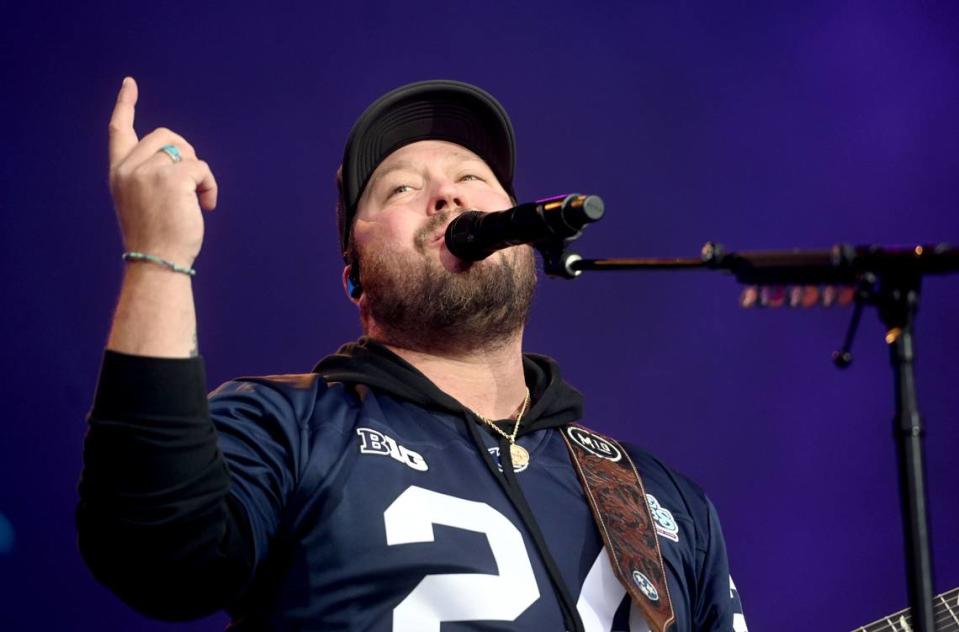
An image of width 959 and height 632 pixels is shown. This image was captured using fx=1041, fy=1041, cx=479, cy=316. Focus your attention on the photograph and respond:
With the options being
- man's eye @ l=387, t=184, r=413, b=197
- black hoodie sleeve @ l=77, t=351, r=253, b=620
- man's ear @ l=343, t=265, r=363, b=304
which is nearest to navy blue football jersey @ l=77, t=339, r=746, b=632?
black hoodie sleeve @ l=77, t=351, r=253, b=620

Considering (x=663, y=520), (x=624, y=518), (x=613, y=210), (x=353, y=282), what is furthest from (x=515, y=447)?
(x=613, y=210)

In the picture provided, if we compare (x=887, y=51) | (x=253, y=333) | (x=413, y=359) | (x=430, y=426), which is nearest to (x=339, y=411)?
(x=430, y=426)

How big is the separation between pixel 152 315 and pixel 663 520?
4.01ft

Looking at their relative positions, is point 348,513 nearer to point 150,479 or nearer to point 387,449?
point 387,449

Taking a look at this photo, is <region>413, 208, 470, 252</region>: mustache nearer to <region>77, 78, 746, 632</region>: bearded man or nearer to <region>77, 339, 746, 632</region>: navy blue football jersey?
<region>77, 78, 746, 632</region>: bearded man

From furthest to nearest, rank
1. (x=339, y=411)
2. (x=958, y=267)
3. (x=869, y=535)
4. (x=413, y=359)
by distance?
1. (x=869, y=535)
2. (x=413, y=359)
3. (x=339, y=411)
4. (x=958, y=267)

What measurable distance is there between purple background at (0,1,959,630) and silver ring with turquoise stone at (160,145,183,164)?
3.92 ft

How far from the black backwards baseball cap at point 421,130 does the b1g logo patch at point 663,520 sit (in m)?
0.87

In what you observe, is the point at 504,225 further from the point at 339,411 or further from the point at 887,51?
the point at 887,51

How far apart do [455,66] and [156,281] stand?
1.91 metres

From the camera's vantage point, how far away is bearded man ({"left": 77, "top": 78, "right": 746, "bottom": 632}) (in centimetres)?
139

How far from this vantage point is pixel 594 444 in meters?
2.28

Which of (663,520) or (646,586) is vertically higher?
(663,520)

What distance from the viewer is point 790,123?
3482 mm
